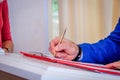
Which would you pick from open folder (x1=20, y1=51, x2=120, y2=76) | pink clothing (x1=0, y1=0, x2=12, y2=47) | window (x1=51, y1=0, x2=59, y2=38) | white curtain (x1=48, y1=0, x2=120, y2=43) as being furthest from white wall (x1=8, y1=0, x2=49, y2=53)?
open folder (x1=20, y1=51, x2=120, y2=76)

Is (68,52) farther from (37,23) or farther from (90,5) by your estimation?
(37,23)

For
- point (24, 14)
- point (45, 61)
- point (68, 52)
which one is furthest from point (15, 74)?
point (24, 14)

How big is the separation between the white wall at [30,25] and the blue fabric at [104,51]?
4.50ft

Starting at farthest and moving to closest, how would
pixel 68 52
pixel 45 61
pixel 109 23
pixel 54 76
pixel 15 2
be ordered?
1. pixel 15 2
2. pixel 109 23
3. pixel 68 52
4. pixel 45 61
5. pixel 54 76

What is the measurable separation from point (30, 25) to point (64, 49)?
5.32 ft

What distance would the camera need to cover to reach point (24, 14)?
2.28 m

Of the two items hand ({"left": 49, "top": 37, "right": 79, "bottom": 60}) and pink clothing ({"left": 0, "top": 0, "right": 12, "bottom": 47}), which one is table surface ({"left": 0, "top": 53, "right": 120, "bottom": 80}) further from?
pink clothing ({"left": 0, "top": 0, "right": 12, "bottom": 47})

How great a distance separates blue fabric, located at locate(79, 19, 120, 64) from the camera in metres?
0.87

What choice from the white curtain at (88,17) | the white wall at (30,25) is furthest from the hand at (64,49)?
the white wall at (30,25)

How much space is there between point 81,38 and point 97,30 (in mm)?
198

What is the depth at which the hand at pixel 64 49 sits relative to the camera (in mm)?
717

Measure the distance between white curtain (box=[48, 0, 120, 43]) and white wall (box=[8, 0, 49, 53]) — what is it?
217 millimetres

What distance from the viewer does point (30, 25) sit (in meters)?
2.35

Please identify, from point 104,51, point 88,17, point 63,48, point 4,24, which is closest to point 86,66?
point 63,48
